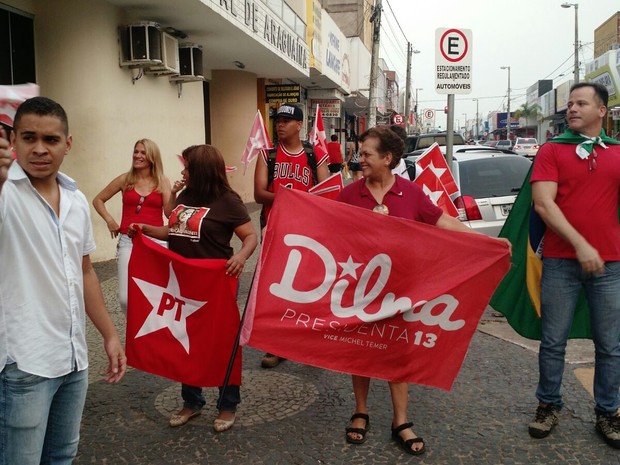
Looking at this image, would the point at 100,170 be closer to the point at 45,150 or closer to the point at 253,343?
the point at 253,343

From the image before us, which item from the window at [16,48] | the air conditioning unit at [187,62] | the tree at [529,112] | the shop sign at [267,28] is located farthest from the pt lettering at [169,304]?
the tree at [529,112]

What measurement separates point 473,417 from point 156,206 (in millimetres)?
3249

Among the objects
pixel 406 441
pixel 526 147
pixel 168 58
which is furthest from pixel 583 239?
pixel 526 147

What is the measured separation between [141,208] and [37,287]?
11.3 ft

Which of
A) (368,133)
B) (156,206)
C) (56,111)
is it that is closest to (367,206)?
(368,133)

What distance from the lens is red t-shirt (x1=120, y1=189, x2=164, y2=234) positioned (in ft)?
18.4

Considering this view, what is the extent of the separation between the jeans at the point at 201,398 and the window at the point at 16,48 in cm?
635

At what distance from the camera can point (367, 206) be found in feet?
12.6

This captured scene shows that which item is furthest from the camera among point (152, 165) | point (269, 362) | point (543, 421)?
point (152, 165)

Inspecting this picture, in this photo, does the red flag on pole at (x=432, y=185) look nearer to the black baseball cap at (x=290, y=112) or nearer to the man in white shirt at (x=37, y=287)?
the black baseball cap at (x=290, y=112)

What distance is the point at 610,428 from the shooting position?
12.1ft

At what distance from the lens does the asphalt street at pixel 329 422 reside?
3572 millimetres

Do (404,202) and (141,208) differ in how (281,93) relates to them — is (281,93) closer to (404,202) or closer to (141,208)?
(141,208)

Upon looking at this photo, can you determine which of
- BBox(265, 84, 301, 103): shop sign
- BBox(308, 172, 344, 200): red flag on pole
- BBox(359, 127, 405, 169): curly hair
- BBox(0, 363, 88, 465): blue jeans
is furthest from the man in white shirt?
BBox(265, 84, 301, 103): shop sign
